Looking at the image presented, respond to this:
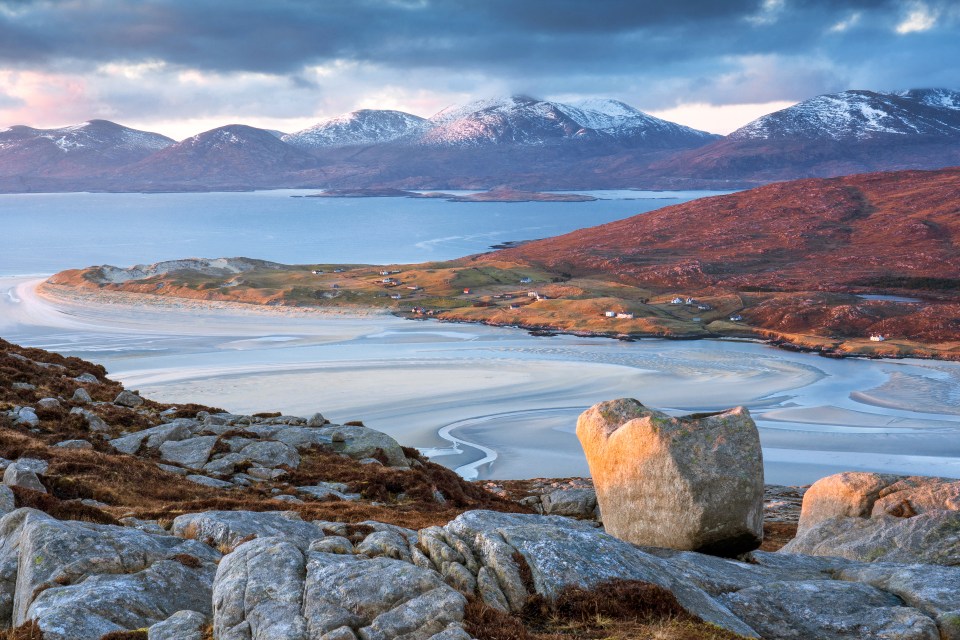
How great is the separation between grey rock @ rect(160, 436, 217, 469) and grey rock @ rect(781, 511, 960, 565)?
21.7 m

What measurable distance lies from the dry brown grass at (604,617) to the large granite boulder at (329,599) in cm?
63

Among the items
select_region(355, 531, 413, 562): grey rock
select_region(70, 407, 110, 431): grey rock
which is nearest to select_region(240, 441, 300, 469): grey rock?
select_region(70, 407, 110, 431): grey rock

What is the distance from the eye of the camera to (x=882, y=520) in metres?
22.2

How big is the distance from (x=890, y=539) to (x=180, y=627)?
57.5ft

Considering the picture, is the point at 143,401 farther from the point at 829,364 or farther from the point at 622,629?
the point at 829,364

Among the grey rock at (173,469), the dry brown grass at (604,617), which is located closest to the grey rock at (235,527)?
the dry brown grass at (604,617)

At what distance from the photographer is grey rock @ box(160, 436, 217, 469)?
3092 cm

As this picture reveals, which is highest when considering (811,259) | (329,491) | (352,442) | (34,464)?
(811,259)

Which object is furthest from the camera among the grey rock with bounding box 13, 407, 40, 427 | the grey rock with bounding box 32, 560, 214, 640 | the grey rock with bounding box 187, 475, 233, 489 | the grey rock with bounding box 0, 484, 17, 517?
the grey rock with bounding box 13, 407, 40, 427

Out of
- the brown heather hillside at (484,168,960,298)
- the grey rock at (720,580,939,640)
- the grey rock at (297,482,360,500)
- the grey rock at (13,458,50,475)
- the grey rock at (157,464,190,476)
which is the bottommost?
the grey rock at (297,482,360,500)

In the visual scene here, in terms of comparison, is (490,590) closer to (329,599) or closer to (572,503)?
(329,599)

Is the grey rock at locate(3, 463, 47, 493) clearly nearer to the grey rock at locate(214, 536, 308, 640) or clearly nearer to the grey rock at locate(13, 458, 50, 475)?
the grey rock at locate(13, 458, 50, 475)

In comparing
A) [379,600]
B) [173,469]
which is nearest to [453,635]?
[379,600]

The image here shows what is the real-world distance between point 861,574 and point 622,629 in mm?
6605
